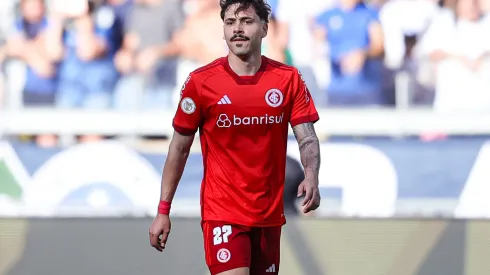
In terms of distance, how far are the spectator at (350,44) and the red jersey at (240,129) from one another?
15.0ft

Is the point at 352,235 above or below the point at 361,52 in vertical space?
below

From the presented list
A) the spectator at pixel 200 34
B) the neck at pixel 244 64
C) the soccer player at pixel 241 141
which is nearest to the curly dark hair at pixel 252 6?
the soccer player at pixel 241 141

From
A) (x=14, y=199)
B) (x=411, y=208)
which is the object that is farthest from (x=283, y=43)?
(x=14, y=199)

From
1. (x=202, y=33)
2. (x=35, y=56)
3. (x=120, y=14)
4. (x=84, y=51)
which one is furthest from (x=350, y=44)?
(x=35, y=56)

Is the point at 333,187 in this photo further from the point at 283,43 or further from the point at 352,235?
the point at 352,235

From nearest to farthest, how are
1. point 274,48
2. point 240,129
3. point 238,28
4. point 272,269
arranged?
point 238,28, point 240,129, point 272,269, point 274,48

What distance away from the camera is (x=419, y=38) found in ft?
28.7

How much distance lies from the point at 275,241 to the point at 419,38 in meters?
4.98

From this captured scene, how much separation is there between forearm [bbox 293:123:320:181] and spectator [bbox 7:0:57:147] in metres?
5.03

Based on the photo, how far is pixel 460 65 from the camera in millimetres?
8695

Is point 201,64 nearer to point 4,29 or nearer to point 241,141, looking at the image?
point 4,29

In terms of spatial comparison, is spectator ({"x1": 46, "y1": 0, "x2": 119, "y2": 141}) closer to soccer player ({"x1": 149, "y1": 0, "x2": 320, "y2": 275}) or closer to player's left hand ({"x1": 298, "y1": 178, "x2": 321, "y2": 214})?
soccer player ({"x1": 149, "y1": 0, "x2": 320, "y2": 275})

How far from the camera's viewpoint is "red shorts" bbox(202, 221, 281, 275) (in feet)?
13.3

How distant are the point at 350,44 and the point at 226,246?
4.93 metres
